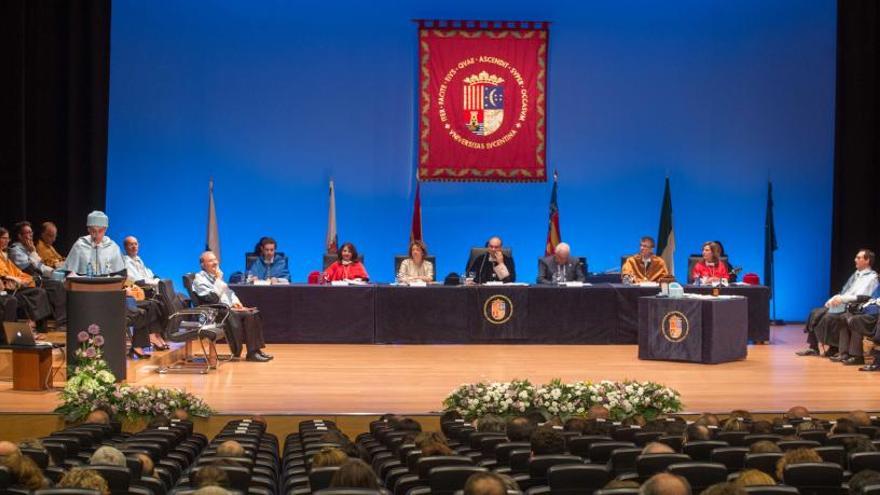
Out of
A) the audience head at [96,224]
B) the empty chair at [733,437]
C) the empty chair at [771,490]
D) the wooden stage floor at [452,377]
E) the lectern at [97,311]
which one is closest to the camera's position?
the empty chair at [771,490]

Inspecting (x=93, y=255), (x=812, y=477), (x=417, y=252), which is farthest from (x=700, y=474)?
(x=417, y=252)

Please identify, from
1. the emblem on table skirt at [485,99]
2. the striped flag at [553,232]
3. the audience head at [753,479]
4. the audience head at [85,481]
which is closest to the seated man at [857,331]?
the striped flag at [553,232]

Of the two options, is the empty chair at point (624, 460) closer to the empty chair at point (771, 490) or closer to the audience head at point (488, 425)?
the empty chair at point (771, 490)

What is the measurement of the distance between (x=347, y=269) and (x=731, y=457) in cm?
847

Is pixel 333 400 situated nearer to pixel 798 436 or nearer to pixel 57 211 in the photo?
pixel 798 436

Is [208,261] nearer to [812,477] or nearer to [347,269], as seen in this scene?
[347,269]

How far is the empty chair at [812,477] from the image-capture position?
419 centimetres

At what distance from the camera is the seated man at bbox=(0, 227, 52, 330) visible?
11.9 meters

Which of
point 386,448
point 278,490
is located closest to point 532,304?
point 386,448

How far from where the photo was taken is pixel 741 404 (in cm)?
881

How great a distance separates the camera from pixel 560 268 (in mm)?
13203

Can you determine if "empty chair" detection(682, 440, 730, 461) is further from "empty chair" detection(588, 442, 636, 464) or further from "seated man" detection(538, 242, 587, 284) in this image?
"seated man" detection(538, 242, 587, 284)

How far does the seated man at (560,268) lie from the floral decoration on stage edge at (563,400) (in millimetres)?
5017

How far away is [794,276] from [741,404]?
23.6 ft
